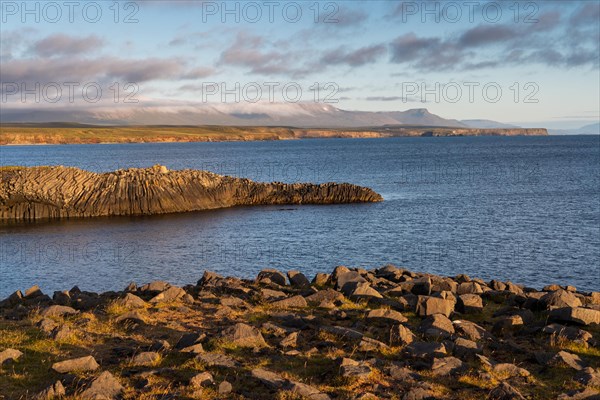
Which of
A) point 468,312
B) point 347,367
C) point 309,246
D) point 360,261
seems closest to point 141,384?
point 347,367

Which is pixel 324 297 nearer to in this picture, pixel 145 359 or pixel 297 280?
pixel 297 280

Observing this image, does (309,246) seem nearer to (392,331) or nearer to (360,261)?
(360,261)

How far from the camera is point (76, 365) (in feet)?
46.7

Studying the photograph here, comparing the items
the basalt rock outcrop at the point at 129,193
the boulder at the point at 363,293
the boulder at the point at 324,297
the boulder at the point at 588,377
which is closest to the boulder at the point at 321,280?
the boulder at the point at 363,293

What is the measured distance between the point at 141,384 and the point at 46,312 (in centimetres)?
797

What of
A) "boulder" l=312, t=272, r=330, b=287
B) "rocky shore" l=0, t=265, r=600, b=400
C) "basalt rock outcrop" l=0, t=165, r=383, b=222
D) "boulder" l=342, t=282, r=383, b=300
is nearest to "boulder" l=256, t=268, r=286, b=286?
"boulder" l=312, t=272, r=330, b=287

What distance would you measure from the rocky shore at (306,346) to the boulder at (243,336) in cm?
4

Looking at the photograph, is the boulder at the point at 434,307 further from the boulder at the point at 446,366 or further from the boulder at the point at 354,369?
the boulder at the point at 354,369

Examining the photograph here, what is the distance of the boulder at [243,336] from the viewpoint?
1598 centimetres

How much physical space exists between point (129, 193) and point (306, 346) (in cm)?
5708

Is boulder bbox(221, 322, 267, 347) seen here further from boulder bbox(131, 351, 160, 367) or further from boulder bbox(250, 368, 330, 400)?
boulder bbox(250, 368, 330, 400)

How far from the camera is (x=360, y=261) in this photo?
42781 mm

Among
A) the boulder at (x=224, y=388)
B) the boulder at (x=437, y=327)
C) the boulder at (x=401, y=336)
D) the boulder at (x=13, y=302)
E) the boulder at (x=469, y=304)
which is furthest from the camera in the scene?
the boulder at (x=13, y=302)

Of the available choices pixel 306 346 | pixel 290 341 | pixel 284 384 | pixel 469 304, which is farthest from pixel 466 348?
pixel 469 304
